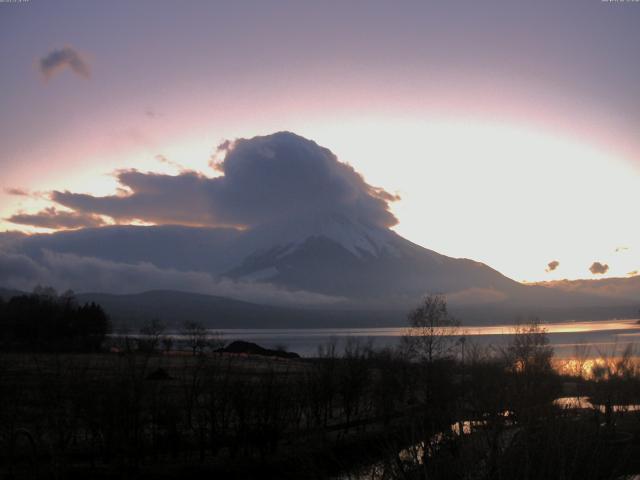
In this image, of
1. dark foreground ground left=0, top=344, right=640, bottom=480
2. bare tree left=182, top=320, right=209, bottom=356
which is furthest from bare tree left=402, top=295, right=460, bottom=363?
bare tree left=182, top=320, right=209, bottom=356

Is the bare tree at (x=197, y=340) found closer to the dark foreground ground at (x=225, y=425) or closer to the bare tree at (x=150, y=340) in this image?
the bare tree at (x=150, y=340)

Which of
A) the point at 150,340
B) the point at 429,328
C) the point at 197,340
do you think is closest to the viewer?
the point at 150,340

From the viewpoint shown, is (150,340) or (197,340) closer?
(150,340)

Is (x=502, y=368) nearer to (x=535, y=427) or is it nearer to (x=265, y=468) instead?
(x=265, y=468)

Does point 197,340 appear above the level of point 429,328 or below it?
below

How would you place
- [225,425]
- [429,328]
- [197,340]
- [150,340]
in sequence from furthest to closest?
1. [197,340]
2. [429,328]
3. [150,340]
4. [225,425]

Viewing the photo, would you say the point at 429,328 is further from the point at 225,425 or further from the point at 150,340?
the point at 225,425

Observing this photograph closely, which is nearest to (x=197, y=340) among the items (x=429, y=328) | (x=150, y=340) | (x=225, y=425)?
(x=150, y=340)

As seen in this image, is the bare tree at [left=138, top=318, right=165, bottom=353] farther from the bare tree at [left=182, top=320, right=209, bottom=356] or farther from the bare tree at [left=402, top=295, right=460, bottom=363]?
the bare tree at [left=402, top=295, right=460, bottom=363]

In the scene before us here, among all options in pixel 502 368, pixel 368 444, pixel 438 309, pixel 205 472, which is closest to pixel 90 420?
pixel 205 472

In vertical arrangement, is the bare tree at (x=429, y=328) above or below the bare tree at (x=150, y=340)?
above

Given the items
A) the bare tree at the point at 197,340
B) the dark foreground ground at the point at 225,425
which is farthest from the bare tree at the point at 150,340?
the dark foreground ground at the point at 225,425

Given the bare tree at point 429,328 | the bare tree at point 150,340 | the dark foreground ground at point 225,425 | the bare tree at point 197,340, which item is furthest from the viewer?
the bare tree at point 197,340

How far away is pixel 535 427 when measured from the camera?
13.0 m
